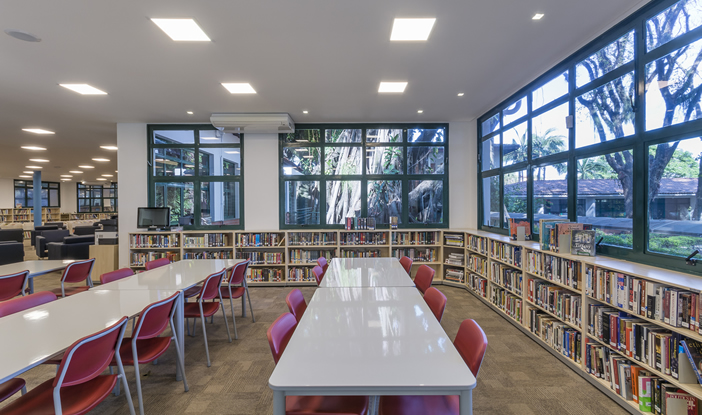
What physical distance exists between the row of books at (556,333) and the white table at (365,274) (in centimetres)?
169

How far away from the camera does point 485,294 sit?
200 inches

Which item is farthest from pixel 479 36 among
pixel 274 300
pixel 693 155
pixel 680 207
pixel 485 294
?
pixel 274 300

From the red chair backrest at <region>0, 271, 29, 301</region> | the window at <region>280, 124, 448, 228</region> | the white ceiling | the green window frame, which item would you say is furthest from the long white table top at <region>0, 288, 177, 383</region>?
the green window frame

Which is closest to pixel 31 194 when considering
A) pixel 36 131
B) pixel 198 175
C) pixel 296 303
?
pixel 36 131

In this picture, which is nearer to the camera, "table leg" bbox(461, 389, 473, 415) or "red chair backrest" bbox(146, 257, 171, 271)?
"table leg" bbox(461, 389, 473, 415)

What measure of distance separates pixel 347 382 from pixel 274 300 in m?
4.20

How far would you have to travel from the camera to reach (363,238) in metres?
6.18

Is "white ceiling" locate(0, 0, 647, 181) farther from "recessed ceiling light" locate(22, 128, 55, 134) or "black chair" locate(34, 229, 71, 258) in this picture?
"black chair" locate(34, 229, 71, 258)

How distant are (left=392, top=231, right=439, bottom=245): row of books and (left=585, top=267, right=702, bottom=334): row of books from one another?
11.4ft

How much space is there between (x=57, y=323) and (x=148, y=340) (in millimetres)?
694

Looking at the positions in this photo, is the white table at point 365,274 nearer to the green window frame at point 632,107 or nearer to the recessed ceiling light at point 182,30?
the green window frame at point 632,107

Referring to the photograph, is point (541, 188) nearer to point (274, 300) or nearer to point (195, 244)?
point (274, 300)

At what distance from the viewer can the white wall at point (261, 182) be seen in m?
6.41

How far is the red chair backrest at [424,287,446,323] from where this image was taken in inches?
95.4
